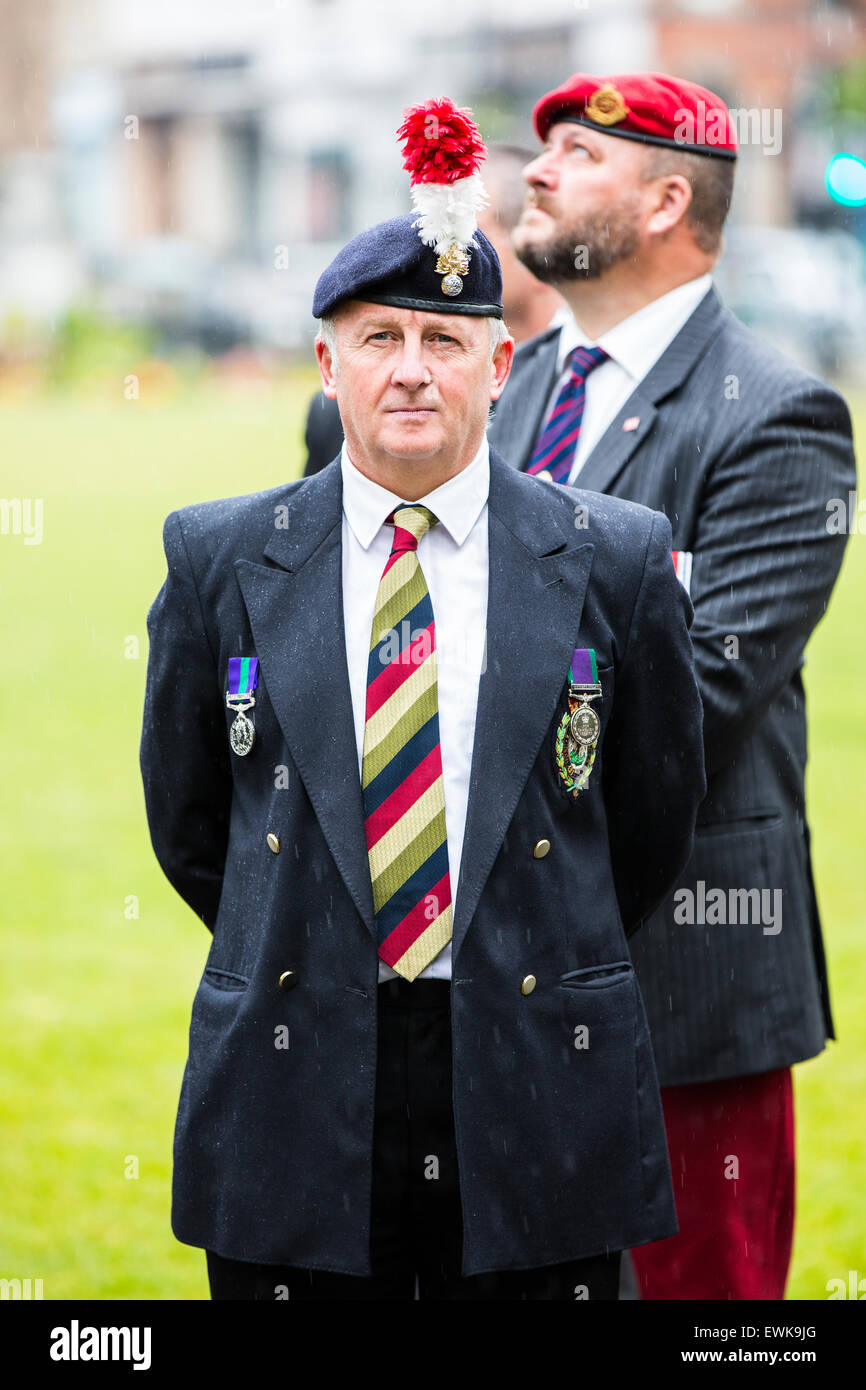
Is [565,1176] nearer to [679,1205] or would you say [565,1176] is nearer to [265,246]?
[679,1205]

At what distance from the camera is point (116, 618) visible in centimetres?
1259

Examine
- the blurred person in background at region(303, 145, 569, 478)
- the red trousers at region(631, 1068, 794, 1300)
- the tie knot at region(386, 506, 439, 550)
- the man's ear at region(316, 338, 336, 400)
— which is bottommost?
the red trousers at region(631, 1068, 794, 1300)

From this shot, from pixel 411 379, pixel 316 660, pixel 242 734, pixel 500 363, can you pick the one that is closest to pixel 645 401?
pixel 500 363

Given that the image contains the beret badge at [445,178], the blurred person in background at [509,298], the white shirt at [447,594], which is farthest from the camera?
the blurred person in background at [509,298]

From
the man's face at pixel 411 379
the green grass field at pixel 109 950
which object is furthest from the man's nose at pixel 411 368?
the green grass field at pixel 109 950

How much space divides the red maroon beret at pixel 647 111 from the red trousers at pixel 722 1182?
1.93 m

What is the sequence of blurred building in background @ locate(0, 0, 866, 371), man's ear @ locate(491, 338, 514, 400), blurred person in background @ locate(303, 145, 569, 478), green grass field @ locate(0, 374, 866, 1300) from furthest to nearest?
blurred building in background @ locate(0, 0, 866, 371)
blurred person in background @ locate(303, 145, 569, 478)
green grass field @ locate(0, 374, 866, 1300)
man's ear @ locate(491, 338, 514, 400)

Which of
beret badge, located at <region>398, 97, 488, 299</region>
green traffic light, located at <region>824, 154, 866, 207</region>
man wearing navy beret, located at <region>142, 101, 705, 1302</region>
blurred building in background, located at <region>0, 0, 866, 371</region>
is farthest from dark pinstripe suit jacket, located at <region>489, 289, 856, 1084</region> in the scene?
blurred building in background, located at <region>0, 0, 866, 371</region>

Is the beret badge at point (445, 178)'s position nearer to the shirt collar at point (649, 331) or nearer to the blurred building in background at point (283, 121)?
the shirt collar at point (649, 331)

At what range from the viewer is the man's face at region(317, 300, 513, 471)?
2652 mm

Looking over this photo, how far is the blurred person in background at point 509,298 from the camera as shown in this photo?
16.5 ft

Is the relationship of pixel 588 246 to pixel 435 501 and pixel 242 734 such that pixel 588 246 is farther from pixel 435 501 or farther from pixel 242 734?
pixel 242 734

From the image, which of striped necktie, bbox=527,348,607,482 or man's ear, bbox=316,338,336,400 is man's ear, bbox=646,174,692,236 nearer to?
striped necktie, bbox=527,348,607,482

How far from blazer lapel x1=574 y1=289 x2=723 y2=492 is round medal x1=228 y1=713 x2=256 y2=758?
96 centimetres
